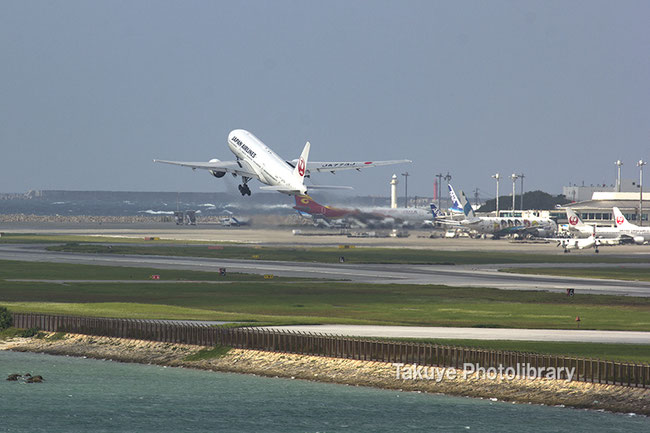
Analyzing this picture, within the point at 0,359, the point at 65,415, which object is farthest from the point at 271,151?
the point at 65,415

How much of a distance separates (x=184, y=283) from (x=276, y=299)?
2196 centimetres

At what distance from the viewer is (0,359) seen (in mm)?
80312

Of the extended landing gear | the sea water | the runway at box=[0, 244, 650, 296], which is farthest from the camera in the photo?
the extended landing gear

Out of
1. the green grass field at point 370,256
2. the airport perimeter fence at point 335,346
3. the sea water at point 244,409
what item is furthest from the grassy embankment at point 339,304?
the green grass field at point 370,256

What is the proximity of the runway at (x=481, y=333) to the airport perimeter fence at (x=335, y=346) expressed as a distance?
15.0ft

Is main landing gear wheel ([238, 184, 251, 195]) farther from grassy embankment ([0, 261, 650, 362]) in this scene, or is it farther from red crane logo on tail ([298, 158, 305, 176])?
grassy embankment ([0, 261, 650, 362])

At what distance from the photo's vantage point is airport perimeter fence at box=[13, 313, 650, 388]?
6194cm

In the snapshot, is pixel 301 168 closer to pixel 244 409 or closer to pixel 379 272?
pixel 379 272

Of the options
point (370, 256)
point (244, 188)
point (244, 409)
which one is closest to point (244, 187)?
point (244, 188)

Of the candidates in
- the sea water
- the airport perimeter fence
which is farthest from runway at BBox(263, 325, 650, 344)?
the sea water

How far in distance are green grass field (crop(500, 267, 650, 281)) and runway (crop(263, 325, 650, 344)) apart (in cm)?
6378

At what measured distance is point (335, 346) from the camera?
72.9m

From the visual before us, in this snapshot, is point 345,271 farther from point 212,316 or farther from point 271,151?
point 212,316

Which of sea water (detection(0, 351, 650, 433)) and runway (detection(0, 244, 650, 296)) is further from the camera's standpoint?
runway (detection(0, 244, 650, 296))
